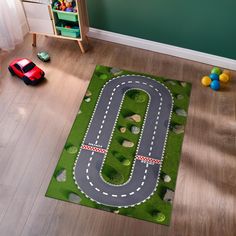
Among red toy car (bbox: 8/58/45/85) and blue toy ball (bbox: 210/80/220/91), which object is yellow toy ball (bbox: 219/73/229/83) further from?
red toy car (bbox: 8/58/45/85)

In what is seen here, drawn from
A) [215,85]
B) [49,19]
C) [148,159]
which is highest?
[49,19]

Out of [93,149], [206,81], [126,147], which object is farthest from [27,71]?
[206,81]

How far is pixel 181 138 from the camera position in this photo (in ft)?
8.89

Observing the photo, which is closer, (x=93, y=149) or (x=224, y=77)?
(x=93, y=149)

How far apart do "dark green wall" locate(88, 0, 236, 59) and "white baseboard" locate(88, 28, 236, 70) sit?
38 millimetres

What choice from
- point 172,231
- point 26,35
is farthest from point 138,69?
point 172,231

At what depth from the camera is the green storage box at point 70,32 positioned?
3.05m

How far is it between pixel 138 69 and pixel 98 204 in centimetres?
134

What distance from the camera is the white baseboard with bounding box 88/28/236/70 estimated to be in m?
3.11

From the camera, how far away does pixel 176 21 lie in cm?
297

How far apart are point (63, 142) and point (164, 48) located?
4.35ft

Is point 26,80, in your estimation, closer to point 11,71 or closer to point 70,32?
point 11,71

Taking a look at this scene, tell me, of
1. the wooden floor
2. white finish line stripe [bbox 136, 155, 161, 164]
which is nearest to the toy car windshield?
the wooden floor

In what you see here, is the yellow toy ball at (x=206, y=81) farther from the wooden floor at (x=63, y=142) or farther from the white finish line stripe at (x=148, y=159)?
the white finish line stripe at (x=148, y=159)
